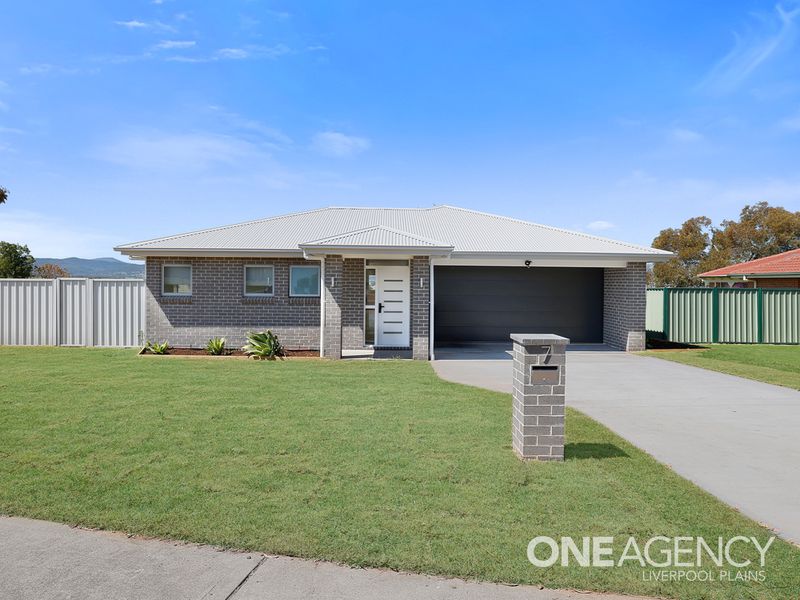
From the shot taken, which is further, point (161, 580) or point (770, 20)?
point (770, 20)

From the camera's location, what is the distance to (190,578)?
3.33 meters

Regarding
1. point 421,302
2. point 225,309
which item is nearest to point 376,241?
point 421,302

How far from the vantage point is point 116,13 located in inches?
505

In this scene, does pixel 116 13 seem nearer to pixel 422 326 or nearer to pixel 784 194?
pixel 422 326

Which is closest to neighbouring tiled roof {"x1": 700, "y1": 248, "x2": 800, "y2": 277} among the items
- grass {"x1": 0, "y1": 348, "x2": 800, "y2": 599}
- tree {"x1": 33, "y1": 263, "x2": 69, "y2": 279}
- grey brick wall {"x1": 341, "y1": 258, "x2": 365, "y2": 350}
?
grey brick wall {"x1": 341, "y1": 258, "x2": 365, "y2": 350}

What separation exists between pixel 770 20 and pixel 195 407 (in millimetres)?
16213

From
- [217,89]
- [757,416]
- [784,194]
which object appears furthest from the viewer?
[784,194]

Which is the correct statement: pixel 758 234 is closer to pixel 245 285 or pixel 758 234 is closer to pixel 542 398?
pixel 245 285

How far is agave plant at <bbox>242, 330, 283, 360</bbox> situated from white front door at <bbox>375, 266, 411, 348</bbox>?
3.18 m

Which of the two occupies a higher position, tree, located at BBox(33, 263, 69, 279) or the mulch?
tree, located at BBox(33, 263, 69, 279)

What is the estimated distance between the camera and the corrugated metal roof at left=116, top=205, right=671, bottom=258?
1573 centimetres

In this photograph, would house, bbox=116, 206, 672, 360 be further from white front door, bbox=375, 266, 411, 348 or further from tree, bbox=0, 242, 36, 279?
tree, bbox=0, 242, 36, 279

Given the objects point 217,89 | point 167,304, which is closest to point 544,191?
point 217,89

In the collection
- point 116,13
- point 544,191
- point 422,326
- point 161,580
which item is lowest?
point 161,580
